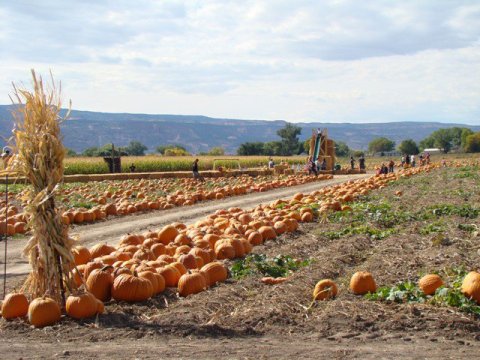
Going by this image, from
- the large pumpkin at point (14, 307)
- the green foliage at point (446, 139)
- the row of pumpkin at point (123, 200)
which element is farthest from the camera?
the green foliage at point (446, 139)

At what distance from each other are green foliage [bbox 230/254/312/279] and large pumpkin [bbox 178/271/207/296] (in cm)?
93

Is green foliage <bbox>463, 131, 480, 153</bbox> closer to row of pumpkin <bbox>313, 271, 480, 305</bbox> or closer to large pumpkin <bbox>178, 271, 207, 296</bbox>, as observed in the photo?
row of pumpkin <bbox>313, 271, 480, 305</bbox>

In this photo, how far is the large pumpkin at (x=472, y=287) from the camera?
6781 mm

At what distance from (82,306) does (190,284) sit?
1.57 m

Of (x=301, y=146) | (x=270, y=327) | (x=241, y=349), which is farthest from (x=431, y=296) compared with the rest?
(x=301, y=146)

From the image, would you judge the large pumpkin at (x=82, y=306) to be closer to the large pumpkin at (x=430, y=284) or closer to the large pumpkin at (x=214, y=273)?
the large pumpkin at (x=214, y=273)

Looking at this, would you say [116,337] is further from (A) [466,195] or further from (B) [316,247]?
(A) [466,195]

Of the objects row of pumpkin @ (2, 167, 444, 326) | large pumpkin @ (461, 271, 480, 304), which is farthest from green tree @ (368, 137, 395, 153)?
large pumpkin @ (461, 271, 480, 304)

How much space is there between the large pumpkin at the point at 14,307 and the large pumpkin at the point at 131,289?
3.47ft

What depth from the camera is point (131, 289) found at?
750 centimetres

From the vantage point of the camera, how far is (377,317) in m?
6.48

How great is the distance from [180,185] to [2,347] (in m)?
26.0

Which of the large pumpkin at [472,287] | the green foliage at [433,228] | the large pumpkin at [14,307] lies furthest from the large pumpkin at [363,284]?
the green foliage at [433,228]

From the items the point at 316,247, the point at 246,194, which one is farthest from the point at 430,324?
the point at 246,194
